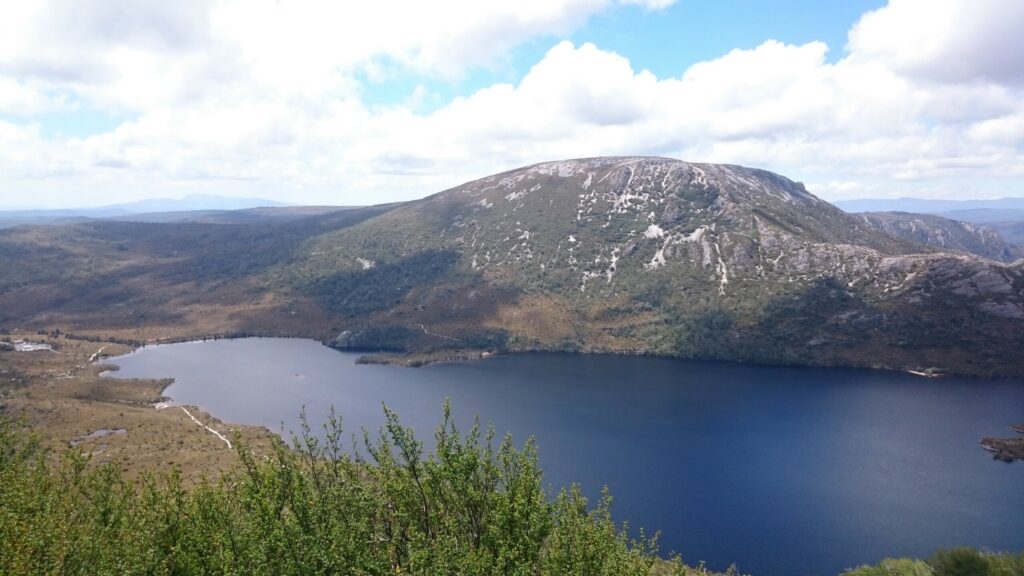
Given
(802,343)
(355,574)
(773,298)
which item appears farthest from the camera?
(773,298)

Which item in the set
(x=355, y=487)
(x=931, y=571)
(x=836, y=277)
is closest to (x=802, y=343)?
(x=836, y=277)

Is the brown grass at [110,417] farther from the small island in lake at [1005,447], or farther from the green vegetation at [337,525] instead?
the small island in lake at [1005,447]

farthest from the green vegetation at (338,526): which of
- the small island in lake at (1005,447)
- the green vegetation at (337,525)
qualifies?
the small island in lake at (1005,447)

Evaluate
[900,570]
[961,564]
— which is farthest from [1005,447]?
[900,570]

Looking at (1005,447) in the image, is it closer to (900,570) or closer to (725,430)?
(725,430)

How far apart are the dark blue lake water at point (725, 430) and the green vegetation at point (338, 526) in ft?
167

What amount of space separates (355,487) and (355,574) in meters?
6.34

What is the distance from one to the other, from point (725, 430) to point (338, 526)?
9974 cm

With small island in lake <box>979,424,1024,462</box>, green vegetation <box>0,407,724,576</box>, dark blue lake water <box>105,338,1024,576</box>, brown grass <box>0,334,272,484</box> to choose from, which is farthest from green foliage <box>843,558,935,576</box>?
brown grass <box>0,334,272,484</box>

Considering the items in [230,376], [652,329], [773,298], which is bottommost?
[230,376]

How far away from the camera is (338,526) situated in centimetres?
2592

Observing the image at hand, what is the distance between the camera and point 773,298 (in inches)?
6895

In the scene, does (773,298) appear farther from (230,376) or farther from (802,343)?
(230,376)

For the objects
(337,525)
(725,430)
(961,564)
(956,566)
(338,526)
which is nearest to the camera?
(338,526)
